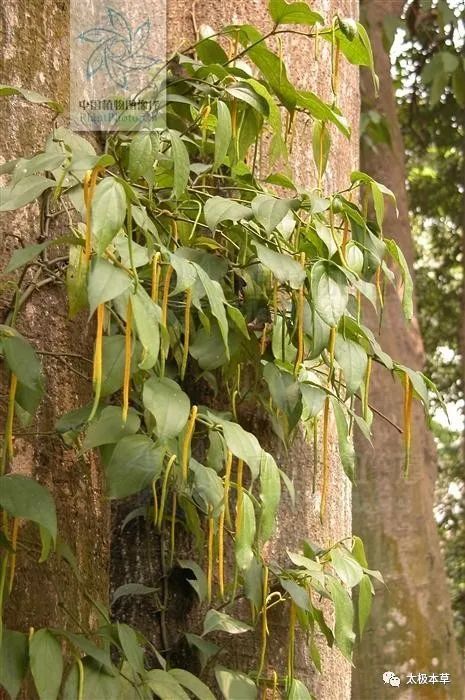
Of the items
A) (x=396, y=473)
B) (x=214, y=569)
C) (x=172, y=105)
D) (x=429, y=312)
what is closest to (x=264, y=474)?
(x=214, y=569)

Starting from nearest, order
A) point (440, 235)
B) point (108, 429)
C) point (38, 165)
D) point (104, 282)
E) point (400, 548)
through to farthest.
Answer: point (104, 282)
point (38, 165)
point (108, 429)
point (400, 548)
point (440, 235)

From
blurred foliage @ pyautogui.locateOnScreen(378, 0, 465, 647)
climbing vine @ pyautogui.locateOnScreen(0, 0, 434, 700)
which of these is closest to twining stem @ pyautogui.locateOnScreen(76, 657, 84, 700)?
climbing vine @ pyautogui.locateOnScreen(0, 0, 434, 700)

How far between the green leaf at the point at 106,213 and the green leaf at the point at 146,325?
6 centimetres

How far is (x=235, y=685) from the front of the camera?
1343 millimetres

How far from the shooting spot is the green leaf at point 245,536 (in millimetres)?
1152

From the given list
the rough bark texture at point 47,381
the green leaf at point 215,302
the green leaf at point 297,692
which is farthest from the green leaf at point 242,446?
the green leaf at point 297,692

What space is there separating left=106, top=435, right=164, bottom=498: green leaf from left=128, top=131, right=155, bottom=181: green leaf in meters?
0.26

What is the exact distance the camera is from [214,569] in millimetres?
1498

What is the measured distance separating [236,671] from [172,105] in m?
0.68

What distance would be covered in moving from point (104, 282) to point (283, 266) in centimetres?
37

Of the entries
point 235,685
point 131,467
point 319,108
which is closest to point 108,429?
point 131,467

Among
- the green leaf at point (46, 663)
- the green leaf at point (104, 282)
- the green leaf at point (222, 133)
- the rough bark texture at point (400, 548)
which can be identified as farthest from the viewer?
the rough bark texture at point (400, 548)

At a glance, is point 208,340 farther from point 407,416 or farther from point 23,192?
point 23,192

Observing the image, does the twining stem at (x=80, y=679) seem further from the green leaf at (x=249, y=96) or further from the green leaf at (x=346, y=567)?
the green leaf at (x=249, y=96)
